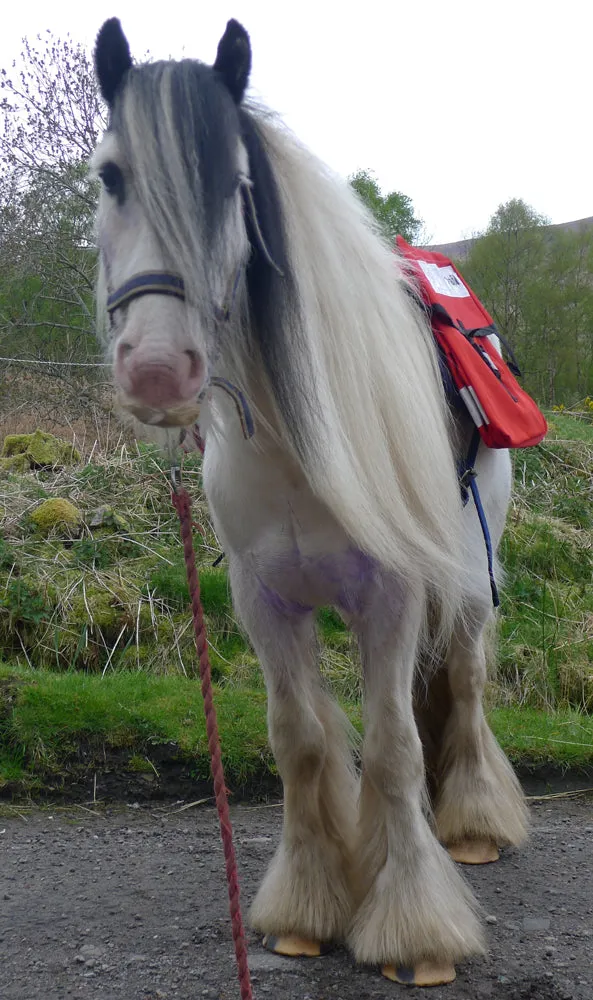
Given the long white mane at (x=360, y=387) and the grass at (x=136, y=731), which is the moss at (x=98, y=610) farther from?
the long white mane at (x=360, y=387)

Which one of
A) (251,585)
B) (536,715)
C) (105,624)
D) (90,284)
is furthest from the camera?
(90,284)

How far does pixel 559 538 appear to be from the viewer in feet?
19.7

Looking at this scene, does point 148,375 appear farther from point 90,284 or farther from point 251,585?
point 90,284

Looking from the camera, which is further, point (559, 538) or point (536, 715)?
point (559, 538)

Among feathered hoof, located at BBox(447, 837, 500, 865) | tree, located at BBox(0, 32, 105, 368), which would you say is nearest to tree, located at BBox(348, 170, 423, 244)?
tree, located at BBox(0, 32, 105, 368)

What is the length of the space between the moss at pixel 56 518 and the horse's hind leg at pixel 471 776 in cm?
324

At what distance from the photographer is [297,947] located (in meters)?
2.44

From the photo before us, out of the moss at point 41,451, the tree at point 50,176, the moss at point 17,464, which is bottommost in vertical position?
the moss at point 17,464

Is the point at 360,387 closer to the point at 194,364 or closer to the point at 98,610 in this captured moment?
the point at 194,364

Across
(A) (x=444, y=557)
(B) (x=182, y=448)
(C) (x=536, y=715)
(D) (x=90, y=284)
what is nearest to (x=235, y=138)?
(B) (x=182, y=448)

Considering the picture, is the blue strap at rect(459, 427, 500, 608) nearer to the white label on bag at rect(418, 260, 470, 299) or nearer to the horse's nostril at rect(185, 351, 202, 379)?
the white label on bag at rect(418, 260, 470, 299)

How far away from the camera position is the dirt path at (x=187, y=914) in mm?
2242

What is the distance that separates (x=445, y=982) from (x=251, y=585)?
117 centimetres

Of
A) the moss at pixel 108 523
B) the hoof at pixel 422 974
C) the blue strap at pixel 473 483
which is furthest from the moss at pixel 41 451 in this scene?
the hoof at pixel 422 974
